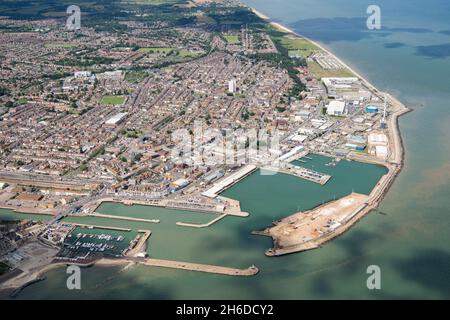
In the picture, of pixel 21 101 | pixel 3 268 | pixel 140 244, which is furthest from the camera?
pixel 21 101

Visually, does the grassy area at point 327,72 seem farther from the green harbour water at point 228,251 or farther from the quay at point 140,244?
the quay at point 140,244

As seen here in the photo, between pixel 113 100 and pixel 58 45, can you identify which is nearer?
pixel 113 100

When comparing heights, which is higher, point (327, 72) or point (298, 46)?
point (298, 46)

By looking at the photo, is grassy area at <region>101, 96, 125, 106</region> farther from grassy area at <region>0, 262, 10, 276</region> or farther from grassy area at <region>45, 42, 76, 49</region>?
grassy area at <region>0, 262, 10, 276</region>

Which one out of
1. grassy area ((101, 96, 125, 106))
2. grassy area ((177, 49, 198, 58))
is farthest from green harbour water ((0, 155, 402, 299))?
grassy area ((177, 49, 198, 58))

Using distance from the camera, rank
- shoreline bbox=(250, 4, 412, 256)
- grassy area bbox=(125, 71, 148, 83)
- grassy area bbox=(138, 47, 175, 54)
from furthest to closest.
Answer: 1. grassy area bbox=(138, 47, 175, 54)
2. grassy area bbox=(125, 71, 148, 83)
3. shoreline bbox=(250, 4, 412, 256)

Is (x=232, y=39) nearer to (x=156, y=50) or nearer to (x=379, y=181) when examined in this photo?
(x=156, y=50)

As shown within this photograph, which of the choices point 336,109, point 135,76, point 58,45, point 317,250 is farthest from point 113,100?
point 317,250
